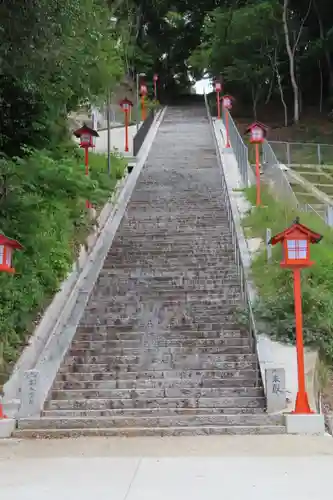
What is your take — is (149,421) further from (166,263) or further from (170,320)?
(166,263)

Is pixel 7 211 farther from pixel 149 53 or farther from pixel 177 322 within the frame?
pixel 149 53

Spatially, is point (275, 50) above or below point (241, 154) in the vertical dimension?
above

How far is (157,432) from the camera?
745 centimetres

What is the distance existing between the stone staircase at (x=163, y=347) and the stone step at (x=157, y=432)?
1 cm

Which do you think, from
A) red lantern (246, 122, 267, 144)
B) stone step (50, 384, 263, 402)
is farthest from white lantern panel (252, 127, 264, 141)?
stone step (50, 384, 263, 402)

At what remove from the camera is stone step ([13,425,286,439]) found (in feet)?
24.2

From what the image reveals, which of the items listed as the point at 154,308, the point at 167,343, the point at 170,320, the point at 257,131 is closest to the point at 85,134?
the point at 257,131

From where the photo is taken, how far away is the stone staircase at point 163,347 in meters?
7.70

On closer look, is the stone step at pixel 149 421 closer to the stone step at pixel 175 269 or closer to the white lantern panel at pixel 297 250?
the white lantern panel at pixel 297 250

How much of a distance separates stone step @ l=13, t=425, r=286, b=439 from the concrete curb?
1.66ft

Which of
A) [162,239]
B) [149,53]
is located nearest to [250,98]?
[149,53]

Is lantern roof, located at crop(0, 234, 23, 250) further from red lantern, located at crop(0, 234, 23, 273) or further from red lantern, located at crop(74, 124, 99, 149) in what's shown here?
red lantern, located at crop(74, 124, 99, 149)

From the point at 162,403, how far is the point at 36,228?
15.7 feet

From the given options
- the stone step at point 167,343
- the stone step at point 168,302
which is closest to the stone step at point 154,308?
the stone step at point 168,302
